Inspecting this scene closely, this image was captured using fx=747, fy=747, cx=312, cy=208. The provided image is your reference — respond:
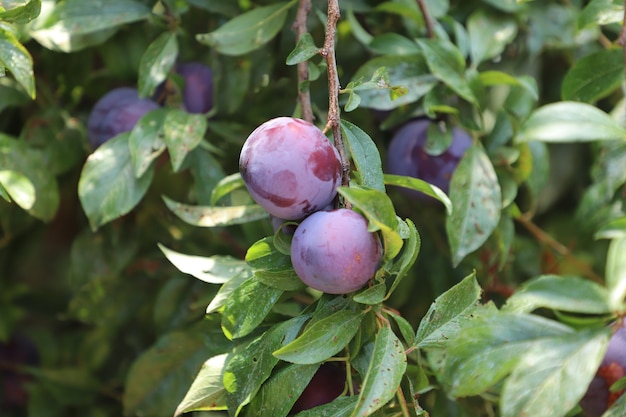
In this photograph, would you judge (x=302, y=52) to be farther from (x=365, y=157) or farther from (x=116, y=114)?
(x=116, y=114)

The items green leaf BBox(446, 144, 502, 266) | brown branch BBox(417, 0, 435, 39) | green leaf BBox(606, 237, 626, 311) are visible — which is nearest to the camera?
green leaf BBox(606, 237, 626, 311)

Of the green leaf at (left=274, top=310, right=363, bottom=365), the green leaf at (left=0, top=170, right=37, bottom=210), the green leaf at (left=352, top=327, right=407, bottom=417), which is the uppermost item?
the green leaf at (left=352, top=327, right=407, bottom=417)

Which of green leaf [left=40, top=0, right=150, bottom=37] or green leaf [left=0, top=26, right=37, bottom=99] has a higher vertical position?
green leaf [left=0, top=26, right=37, bottom=99]

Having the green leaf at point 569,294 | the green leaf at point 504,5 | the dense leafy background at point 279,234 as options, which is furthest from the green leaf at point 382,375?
the green leaf at point 504,5

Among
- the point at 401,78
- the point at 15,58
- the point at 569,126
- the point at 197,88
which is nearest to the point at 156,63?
the point at 197,88

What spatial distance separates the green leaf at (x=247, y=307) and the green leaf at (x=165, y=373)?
0.28 meters

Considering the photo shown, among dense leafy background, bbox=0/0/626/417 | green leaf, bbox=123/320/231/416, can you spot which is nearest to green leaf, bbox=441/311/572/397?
dense leafy background, bbox=0/0/626/417

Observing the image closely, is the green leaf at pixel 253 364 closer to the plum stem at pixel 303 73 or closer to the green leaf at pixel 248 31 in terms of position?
the plum stem at pixel 303 73

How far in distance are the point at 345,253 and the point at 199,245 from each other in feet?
1.61

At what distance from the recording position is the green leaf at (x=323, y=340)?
613mm

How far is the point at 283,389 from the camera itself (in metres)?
0.66

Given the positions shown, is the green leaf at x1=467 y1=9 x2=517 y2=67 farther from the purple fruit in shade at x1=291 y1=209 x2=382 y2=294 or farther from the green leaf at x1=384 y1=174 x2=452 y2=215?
the purple fruit in shade at x1=291 y1=209 x2=382 y2=294

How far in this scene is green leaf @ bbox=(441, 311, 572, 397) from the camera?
0.54 meters

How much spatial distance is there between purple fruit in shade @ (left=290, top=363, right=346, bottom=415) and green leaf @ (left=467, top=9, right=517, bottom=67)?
0.43m
